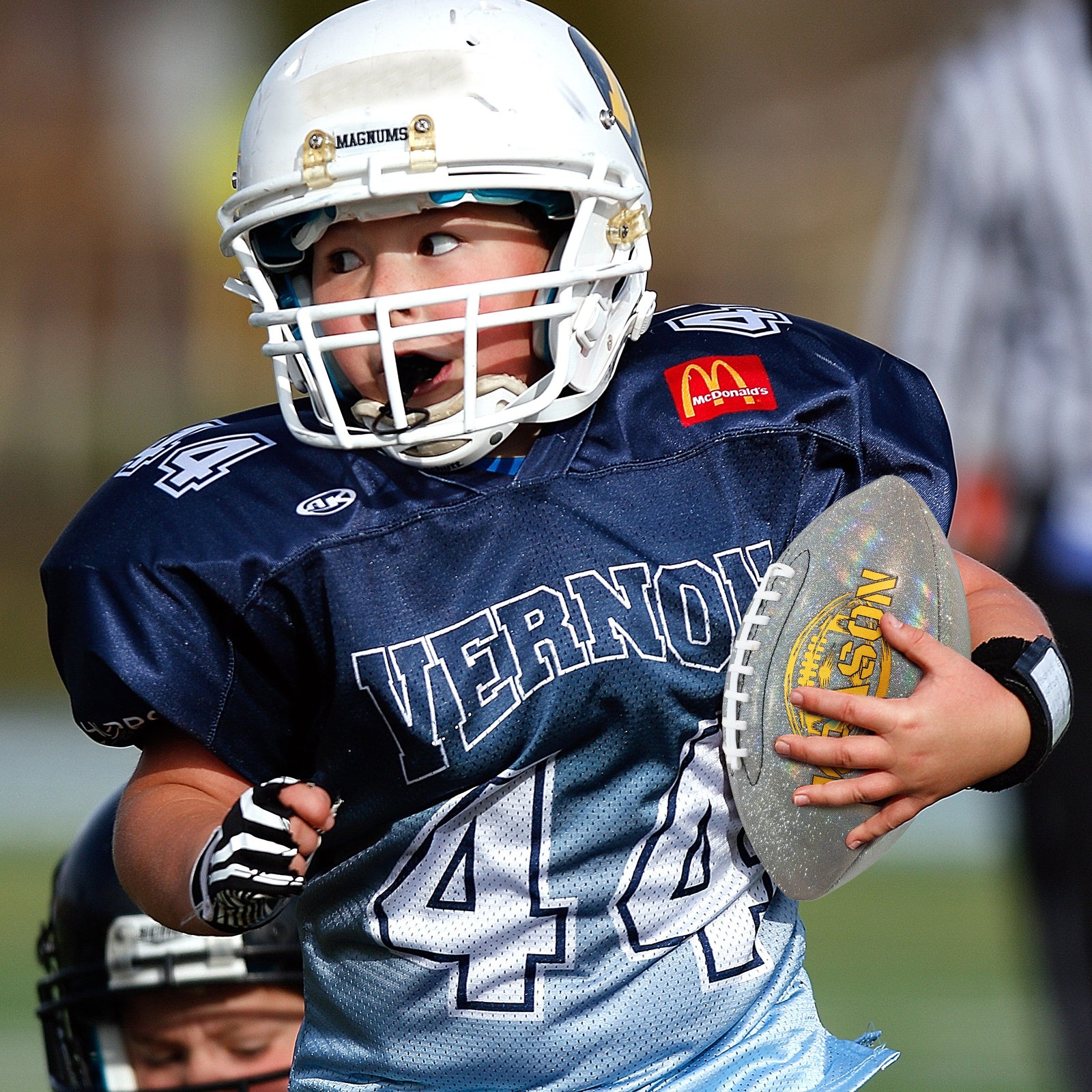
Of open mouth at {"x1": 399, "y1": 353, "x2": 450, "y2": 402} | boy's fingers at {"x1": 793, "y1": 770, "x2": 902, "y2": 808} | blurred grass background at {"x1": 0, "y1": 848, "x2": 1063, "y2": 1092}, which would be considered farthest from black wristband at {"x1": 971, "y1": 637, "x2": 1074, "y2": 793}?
blurred grass background at {"x1": 0, "y1": 848, "x2": 1063, "y2": 1092}

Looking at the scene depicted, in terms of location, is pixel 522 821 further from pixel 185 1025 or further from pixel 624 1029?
pixel 185 1025

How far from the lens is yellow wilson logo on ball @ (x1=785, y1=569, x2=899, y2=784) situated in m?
1.56

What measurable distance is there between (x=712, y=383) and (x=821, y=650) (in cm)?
30

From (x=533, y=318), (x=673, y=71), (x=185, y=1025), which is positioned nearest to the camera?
(x=533, y=318)

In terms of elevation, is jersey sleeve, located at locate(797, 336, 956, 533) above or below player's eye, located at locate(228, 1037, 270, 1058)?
above

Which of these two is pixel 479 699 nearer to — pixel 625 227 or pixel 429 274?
pixel 429 274

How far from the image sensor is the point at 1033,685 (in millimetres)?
1593

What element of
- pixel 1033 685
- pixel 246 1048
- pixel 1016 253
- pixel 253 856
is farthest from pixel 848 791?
pixel 1016 253

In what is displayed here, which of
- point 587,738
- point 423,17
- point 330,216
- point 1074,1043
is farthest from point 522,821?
point 1074,1043

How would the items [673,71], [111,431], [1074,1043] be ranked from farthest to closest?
[673,71] < [111,431] < [1074,1043]

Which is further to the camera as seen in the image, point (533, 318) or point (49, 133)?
point (49, 133)

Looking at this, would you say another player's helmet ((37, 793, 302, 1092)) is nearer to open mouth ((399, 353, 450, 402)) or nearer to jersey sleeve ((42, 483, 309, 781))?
jersey sleeve ((42, 483, 309, 781))

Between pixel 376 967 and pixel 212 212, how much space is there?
822cm

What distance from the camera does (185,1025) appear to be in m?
2.21
